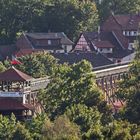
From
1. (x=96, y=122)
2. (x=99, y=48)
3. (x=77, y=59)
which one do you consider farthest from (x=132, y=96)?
(x=99, y=48)

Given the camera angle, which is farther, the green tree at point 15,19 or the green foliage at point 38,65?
the green tree at point 15,19

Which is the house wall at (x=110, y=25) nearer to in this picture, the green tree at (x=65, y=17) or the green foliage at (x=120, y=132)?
the green tree at (x=65, y=17)

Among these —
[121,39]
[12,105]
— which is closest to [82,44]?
[121,39]

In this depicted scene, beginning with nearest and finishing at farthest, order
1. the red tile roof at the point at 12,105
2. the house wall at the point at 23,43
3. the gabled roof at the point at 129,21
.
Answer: the red tile roof at the point at 12,105
the house wall at the point at 23,43
the gabled roof at the point at 129,21

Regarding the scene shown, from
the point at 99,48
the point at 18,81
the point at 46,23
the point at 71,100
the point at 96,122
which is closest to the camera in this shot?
the point at 96,122

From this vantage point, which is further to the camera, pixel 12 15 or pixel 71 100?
pixel 12 15

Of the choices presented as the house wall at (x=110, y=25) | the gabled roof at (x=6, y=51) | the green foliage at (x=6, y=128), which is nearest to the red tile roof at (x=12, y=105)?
the green foliage at (x=6, y=128)

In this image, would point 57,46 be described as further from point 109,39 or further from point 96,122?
point 96,122
